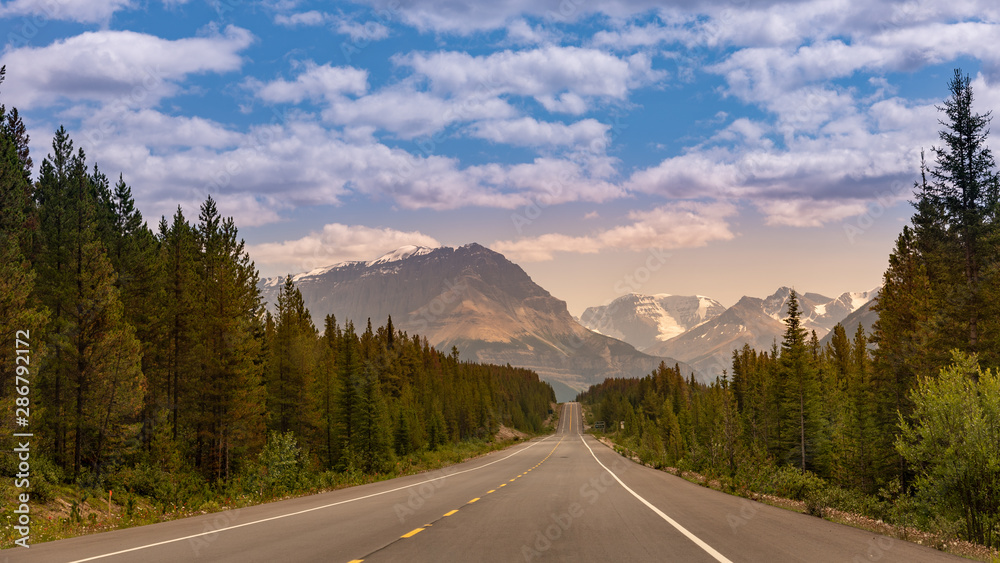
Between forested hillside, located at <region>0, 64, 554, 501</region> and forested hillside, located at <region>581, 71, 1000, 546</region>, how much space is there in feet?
84.2

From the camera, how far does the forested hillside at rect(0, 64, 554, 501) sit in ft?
81.3

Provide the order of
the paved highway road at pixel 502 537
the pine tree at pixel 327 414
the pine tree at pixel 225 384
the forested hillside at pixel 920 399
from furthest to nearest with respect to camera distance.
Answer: the pine tree at pixel 327 414 < the pine tree at pixel 225 384 < the forested hillside at pixel 920 399 < the paved highway road at pixel 502 537

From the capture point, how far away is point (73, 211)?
94.6 ft

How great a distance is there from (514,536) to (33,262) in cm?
3235

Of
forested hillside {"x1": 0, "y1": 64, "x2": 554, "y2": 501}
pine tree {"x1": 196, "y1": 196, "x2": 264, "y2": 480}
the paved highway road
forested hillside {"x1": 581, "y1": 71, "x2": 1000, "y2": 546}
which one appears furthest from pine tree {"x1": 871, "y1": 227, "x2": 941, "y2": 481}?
pine tree {"x1": 196, "y1": 196, "x2": 264, "y2": 480}

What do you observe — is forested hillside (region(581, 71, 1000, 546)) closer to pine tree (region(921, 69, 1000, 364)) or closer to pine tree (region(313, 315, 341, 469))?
pine tree (region(921, 69, 1000, 364))

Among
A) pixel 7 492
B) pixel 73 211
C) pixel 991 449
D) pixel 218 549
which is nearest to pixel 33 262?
pixel 73 211

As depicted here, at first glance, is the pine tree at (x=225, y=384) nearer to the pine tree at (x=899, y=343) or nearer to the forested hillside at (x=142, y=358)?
the forested hillside at (x=142, y=358)

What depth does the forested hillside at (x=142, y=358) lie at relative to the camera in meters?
24.8

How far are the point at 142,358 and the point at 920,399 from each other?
38976mm

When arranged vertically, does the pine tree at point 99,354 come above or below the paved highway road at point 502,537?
above

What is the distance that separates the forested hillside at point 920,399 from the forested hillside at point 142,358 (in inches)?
1010

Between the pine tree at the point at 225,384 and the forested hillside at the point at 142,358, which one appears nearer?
the forested hillside at the point at 142,358

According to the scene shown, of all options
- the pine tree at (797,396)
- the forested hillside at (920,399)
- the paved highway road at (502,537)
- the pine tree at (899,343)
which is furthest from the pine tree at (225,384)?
the pine tree at (797,396)
